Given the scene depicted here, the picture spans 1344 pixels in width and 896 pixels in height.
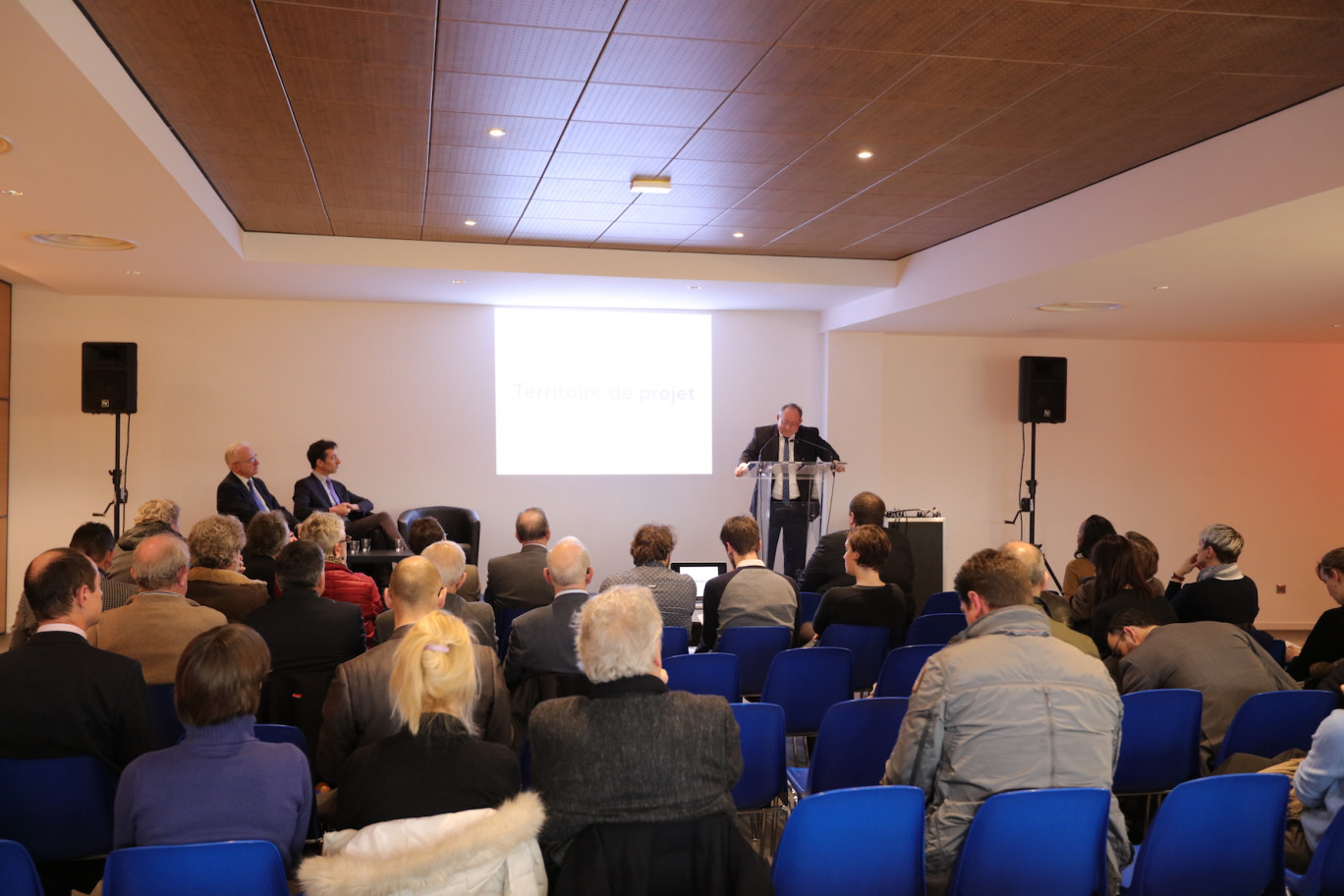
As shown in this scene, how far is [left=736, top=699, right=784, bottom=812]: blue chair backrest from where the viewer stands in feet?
10.4

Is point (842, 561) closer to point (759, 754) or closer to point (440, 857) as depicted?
point (759, 754)

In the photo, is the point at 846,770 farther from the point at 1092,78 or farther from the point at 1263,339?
the point at 1263,339

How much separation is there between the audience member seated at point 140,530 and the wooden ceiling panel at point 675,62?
9.54ft

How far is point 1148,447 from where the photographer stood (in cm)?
1037

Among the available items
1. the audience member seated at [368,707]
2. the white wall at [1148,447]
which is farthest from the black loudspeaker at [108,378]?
the white wall at [1148,447]

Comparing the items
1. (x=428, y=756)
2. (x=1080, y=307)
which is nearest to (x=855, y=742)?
(x=428, y=756)

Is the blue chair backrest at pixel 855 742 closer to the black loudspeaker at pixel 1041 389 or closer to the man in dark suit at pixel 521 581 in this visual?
the man in dark suit at pixel 521 581

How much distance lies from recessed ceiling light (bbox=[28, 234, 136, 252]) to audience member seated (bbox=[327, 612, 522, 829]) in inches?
213

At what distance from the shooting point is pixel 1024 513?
33.6 feet

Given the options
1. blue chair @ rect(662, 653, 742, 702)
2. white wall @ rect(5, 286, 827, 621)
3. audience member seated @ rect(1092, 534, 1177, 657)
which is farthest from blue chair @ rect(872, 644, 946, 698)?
white wall @ rect(5, 286, 827, 621)

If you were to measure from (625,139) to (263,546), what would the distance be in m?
2.76

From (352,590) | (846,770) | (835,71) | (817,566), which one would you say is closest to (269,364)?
(352,590)

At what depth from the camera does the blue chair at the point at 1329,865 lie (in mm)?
2568

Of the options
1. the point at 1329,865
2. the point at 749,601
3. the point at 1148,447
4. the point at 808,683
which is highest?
the point at 1148,447
